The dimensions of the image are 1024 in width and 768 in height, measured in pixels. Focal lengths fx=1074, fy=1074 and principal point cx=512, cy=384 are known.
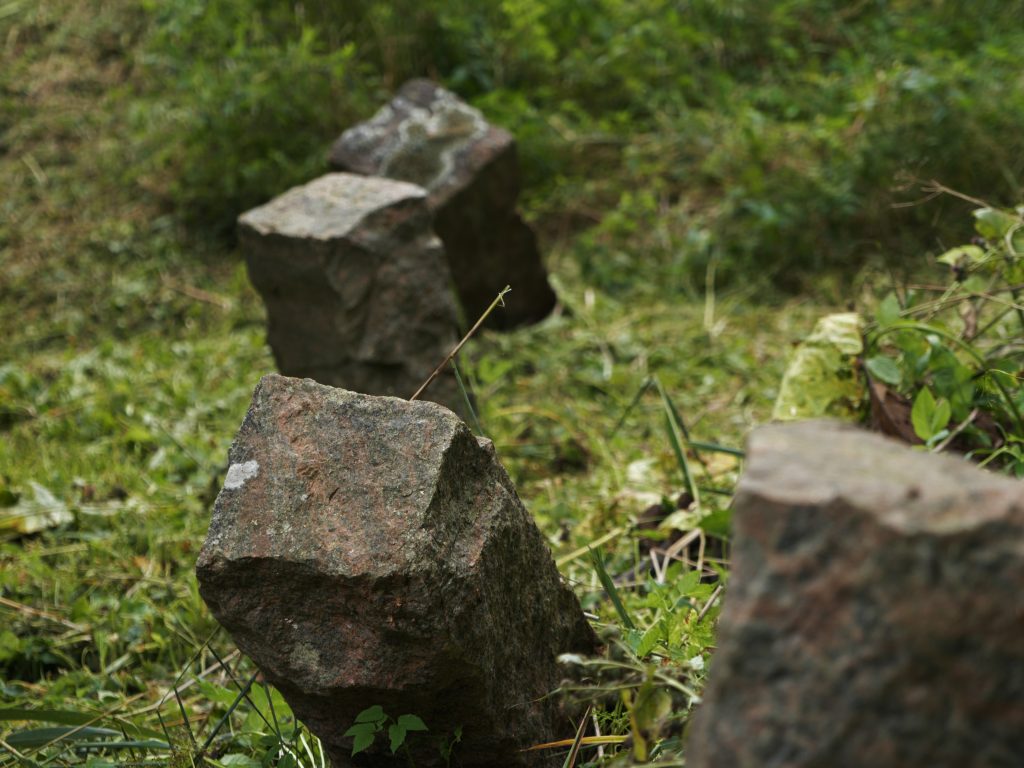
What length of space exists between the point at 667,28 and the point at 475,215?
2431 mm

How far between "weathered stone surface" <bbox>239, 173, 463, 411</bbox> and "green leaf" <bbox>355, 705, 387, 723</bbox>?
206 centimetres

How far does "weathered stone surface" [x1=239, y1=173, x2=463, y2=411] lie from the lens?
11.4 feet

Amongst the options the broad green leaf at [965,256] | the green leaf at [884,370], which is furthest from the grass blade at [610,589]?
the broad green leaf at [965,256]

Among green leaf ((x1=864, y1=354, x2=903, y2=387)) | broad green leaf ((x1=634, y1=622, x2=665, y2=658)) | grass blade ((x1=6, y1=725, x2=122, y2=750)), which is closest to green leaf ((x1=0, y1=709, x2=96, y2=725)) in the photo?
grass blade ((x1=6, y1=725, x2=122, y2=750))

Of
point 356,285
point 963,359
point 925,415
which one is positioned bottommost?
point 356,285

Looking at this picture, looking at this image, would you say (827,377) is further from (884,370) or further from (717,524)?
(717,524)

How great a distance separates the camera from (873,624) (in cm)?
85

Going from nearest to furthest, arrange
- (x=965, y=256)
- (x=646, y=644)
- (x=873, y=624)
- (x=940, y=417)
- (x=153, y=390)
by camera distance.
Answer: (x=873, y=624) < (x=646, y=644) < (x=940, y=417) < (x=965, y=256) < (x=153, y=390)

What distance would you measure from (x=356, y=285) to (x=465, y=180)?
3.86 feet

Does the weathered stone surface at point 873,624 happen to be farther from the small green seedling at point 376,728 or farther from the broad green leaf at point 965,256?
the broad green leaf at point 965,256

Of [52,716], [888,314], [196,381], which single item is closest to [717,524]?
[888,314]

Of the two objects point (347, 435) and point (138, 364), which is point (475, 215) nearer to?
point (138, 364)

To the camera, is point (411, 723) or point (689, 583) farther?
point (689, 583)

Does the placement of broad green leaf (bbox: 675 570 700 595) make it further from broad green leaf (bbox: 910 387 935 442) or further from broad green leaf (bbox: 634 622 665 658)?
broad green leaf (bbox: 910 387 935 442)
